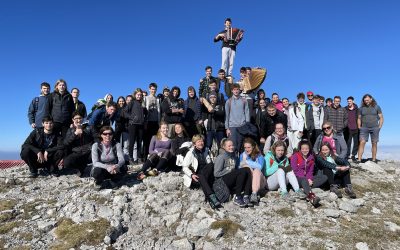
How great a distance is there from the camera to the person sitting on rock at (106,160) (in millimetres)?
9617

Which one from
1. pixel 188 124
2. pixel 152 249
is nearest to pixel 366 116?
pixel 188 124

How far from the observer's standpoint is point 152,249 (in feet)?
23.7

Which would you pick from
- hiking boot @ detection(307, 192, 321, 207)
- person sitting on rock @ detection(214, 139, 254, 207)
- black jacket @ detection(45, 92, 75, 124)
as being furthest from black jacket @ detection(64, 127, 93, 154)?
hiking boot @ detection(307, 192, 321, 207)

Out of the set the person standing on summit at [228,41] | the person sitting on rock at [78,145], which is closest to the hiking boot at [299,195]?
the person sitting on rock at [78,145]

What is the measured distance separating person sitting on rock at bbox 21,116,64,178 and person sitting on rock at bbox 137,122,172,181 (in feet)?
10.4

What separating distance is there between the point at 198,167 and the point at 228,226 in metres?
2.64

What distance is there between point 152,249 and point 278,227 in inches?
126

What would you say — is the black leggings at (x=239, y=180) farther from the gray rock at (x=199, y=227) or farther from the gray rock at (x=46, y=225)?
the gray rock at (x=46, y=225)

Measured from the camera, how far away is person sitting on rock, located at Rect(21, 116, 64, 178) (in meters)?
10.8

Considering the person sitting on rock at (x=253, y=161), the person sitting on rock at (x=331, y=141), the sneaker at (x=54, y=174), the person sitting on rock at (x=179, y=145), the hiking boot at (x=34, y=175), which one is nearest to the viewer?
the person sitting on rock at (x=253, y=161)

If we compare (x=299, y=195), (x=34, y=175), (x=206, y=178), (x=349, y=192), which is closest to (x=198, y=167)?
(x=206, y=178)

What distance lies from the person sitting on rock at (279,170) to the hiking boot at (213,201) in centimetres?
203

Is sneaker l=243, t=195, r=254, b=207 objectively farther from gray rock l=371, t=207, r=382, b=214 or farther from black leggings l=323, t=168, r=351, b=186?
gray rock l=371, t=207, r=382, b=214

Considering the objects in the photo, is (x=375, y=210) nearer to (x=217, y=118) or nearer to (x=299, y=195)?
(x=299, y=195)
